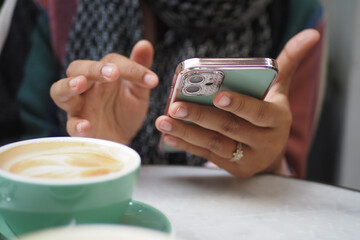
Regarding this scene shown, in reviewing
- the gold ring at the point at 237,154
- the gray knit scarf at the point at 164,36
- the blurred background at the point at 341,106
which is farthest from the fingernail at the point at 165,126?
the blurred background at the point at 341,106

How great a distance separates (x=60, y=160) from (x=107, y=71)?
19cm

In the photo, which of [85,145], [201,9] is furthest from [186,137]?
[201,9]

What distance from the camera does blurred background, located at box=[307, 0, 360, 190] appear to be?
3.71 feet

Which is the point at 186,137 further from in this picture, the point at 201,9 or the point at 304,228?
the point at 201,9

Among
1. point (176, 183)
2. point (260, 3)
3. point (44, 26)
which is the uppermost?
point (260, 3)

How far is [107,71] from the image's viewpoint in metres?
0.45

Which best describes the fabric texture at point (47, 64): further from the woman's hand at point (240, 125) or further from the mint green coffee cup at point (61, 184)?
the mint green coffee cup at point (61, 184)

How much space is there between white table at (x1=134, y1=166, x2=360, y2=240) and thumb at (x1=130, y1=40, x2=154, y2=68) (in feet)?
0.60

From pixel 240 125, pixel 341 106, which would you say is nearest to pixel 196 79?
pixel 240 125

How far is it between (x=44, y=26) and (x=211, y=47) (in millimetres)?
388

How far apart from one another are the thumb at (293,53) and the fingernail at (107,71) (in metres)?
0.24

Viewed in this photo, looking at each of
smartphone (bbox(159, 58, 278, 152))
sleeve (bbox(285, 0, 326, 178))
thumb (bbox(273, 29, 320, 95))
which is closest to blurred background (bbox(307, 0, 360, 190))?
sleeve (bbox(285, 0, 326, 178))

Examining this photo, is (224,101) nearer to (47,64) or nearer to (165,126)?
(165,126)

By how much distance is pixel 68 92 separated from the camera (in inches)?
17.7
